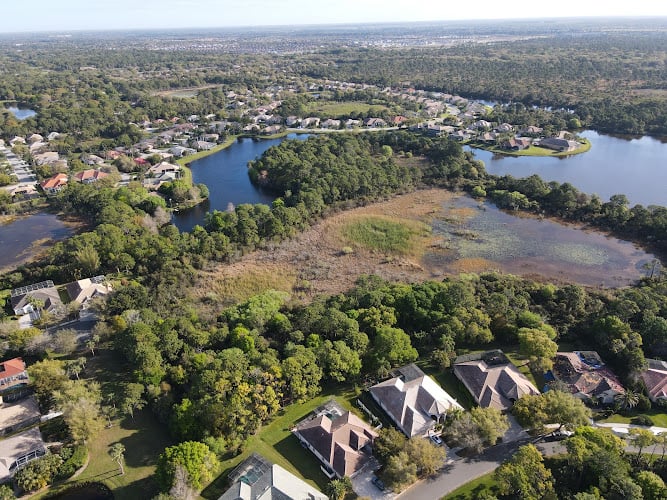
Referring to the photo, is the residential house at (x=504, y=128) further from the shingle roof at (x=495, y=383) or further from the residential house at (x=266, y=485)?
the residential house at (x=266, y=485)

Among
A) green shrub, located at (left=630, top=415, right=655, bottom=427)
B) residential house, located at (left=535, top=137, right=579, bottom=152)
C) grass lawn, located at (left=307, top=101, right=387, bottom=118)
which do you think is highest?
grass lawn, located at (left=307, top=101, right=387, bottom=118)

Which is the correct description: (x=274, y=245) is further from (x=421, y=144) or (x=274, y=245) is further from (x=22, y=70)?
(x=22, y=70)

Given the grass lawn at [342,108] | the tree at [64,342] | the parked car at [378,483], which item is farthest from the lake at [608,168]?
the tree at [64,342]

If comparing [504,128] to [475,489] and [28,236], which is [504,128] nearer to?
[475,489]

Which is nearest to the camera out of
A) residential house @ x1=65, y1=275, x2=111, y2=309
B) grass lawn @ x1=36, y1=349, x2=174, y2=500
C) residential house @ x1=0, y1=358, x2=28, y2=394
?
grass lawn @ x1=36, y1=349, x2=174, y2=500

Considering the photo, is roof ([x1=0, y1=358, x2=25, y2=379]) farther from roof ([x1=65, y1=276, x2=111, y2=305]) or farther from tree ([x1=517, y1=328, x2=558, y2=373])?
tree ([x1=517, y1=328, x2=558, y2=373])

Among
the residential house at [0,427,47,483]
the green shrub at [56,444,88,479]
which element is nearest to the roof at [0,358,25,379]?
the residential house at [0,427,47,483]

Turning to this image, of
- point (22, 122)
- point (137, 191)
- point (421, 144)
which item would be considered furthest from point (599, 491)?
point (22, 122)
